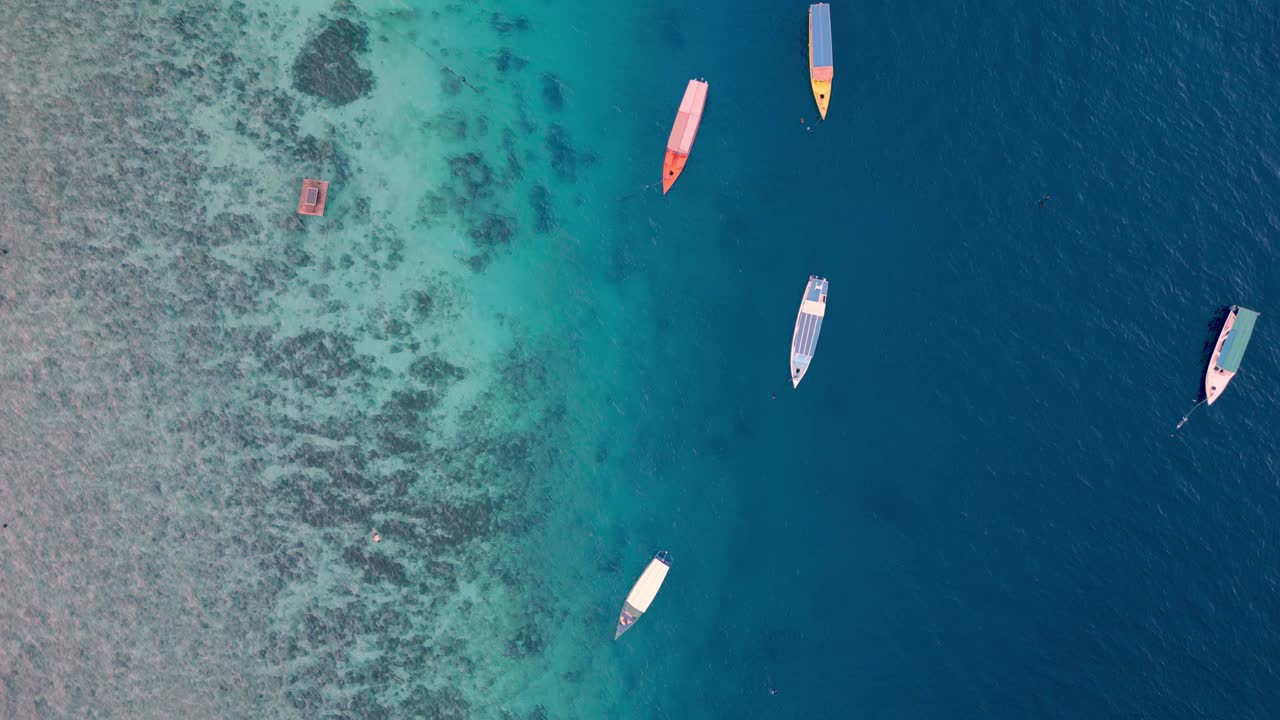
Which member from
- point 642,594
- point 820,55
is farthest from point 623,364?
point 820,55

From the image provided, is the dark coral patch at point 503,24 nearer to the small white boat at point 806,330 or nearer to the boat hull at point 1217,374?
the small white boat at point 806,330

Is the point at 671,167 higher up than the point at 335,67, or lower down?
higher up

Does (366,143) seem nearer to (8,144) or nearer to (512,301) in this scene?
(512,301)

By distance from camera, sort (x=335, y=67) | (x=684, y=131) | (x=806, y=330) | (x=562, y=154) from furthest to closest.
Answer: (x=562, y=154) < (x=806, y=330) < (x=684, y=131) < (x=335, y=67)

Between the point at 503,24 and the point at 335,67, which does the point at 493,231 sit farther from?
the point at 335,67

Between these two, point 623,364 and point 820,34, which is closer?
point 623,364

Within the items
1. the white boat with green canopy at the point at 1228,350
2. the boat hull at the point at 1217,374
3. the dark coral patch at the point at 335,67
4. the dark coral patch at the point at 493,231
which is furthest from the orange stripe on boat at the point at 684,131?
the white boat with green canopy at the point at 1228,350

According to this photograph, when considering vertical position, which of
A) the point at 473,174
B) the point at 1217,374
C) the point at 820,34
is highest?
the point at 820,34

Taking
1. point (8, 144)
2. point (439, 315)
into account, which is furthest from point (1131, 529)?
point (8, 144)
